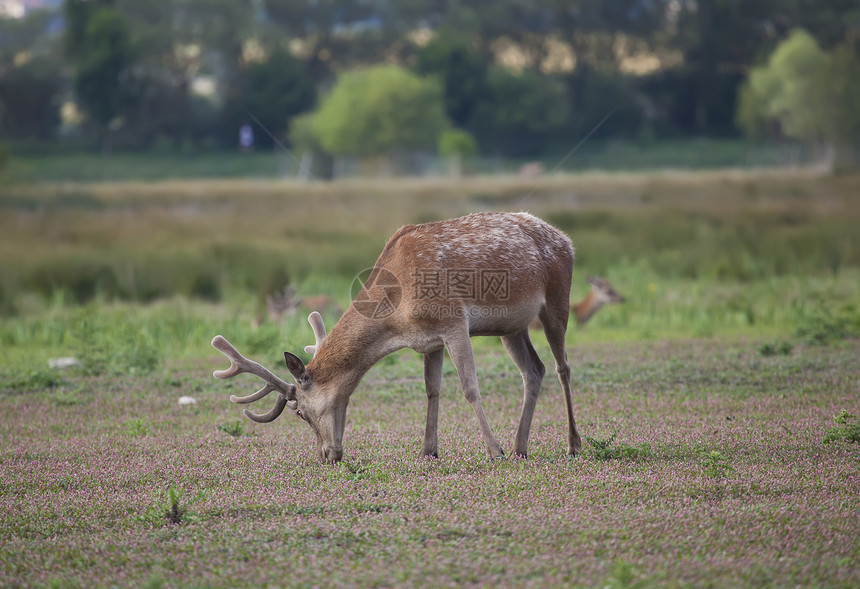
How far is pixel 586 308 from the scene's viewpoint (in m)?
19.2

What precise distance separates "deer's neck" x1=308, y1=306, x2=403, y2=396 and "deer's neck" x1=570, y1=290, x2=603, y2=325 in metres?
10.8

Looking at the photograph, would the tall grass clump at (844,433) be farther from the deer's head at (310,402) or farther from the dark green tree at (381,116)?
the dark green tree at (381,116)

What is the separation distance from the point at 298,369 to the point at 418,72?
74155 mm

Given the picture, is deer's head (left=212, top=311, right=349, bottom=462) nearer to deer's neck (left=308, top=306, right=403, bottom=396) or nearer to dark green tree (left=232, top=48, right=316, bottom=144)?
deer's neck (left=308, top=306, right=403, bottom=396)

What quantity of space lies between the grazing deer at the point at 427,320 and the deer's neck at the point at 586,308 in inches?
400

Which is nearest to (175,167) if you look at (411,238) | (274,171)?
(274,171)

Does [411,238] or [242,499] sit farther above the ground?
[411,238]

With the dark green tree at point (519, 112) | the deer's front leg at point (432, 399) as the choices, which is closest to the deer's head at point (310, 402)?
the deer's front leg at point (432, 399)

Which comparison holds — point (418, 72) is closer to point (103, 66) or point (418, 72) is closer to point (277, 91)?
point (277, 91)

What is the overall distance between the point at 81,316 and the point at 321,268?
11.9 metres

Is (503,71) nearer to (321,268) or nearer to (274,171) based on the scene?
(274,171)

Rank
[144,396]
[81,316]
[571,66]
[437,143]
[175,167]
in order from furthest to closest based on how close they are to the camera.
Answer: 1. [571,66]
2. [437,143]
3. [175,167]
4. [81,316]
5. [144,396]

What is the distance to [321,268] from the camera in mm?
26500

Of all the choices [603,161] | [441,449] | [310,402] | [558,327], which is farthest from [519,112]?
[310,402]
